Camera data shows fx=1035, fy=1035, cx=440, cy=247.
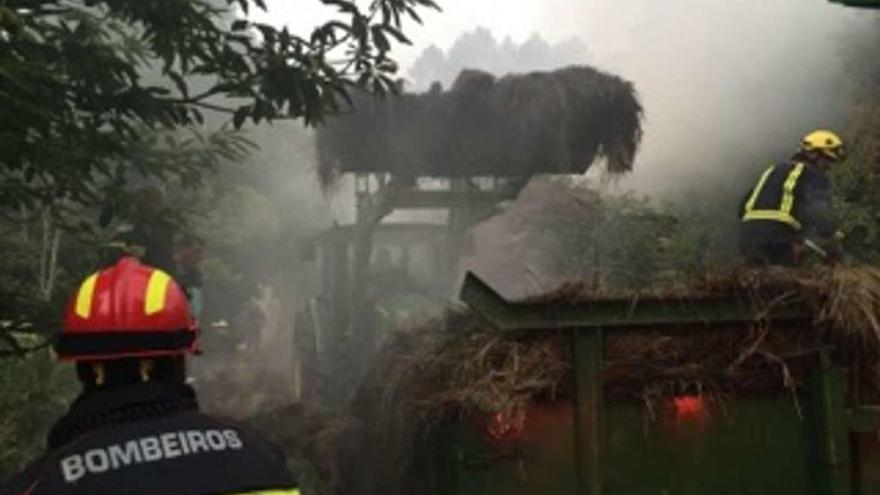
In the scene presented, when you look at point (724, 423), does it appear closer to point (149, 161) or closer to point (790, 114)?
point (149, 161)

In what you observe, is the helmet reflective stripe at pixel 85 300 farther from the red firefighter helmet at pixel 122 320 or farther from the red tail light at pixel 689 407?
the red tail light at pixel 689 407

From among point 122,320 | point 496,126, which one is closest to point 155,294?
point 122,320

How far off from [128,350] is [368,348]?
276 inches

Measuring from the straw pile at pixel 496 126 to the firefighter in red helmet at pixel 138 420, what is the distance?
6.90 m

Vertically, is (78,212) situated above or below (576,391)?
above

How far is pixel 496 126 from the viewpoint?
28.5 feet

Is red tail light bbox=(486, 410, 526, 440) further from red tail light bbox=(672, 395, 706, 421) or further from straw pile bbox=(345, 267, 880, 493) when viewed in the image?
red tail light bbox=(672, 395, 706, 421)

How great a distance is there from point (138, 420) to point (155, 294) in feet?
0.74

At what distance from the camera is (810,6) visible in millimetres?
14938

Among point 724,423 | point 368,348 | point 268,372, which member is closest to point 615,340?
point 724,423

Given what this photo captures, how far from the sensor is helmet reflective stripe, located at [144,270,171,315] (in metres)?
1.70

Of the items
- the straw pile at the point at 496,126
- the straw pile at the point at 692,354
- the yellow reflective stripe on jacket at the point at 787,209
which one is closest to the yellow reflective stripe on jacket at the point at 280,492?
the straw pile at the point at 692,354

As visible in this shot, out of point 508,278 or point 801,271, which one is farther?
point 508,278

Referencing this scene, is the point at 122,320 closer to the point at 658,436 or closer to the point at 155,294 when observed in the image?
the point at 155,294
